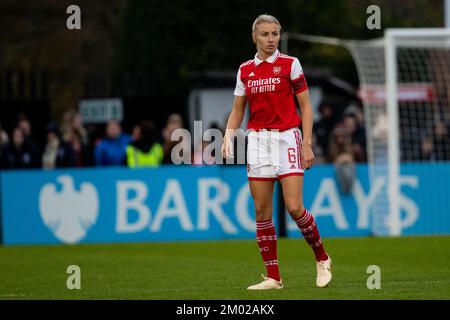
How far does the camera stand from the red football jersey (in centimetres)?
1135

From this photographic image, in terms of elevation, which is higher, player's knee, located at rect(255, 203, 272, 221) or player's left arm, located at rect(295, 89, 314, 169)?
player's left arm, located at rect(295, 89, 314, 169)

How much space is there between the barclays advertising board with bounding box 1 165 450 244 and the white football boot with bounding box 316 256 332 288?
9518 millimetres

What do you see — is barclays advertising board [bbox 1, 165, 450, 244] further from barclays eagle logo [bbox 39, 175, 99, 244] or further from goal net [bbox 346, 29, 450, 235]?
goal net [bbox 346, 29, 450, 235]

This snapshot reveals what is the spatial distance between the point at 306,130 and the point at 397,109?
38.5ft

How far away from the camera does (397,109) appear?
22.8m

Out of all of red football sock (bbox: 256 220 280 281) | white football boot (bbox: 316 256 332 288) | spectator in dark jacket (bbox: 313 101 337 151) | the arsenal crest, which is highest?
the arsenal crest

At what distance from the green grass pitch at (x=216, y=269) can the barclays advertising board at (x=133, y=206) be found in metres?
0.96

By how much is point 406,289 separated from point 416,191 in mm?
10410

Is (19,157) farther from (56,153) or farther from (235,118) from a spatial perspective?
(235,118)

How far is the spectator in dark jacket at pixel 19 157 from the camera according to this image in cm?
2234

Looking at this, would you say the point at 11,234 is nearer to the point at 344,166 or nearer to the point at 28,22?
the point at 344,166

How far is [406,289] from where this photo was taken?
36.8ft

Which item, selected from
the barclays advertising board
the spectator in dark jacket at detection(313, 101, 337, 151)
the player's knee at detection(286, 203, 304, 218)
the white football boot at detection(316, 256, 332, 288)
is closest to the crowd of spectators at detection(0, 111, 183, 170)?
the barclays advertising board
